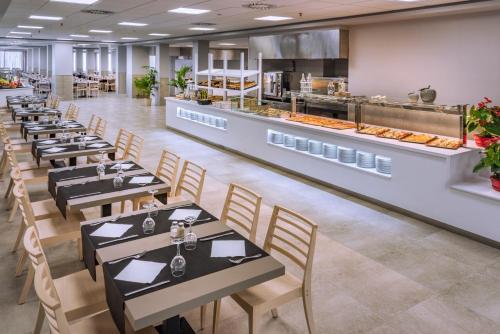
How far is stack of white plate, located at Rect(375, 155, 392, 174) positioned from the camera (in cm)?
513

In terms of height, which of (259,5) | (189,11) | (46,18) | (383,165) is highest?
(46,18)

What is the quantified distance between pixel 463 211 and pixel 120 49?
2107 centimetres

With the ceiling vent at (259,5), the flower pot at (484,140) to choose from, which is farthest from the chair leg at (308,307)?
the ceiling vent at (259,5)

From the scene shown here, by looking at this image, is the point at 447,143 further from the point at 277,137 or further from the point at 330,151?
the point at 277,137

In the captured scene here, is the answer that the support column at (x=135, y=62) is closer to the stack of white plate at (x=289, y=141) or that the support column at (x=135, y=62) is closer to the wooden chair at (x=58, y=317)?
the stack of white plate at (x=289, y=141)

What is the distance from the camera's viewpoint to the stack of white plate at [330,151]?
5.93 metres

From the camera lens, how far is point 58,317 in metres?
1.77

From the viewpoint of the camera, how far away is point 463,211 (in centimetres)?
436

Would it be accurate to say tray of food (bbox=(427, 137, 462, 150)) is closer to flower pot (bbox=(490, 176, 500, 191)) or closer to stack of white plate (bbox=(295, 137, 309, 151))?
flower pot (bbox=(490, 176, 500, 191))

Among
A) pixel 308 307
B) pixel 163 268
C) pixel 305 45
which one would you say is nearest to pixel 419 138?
pixel 308 307

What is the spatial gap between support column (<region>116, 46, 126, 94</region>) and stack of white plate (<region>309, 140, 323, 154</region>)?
60.6ft

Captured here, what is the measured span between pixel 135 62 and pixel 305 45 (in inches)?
519

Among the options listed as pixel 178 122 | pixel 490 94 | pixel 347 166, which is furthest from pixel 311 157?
pixel 178 122

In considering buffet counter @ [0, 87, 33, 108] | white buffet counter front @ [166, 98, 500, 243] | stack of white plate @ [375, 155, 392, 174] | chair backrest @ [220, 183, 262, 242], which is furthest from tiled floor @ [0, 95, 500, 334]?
buffet counter @ [0, 87, 33, 108]
